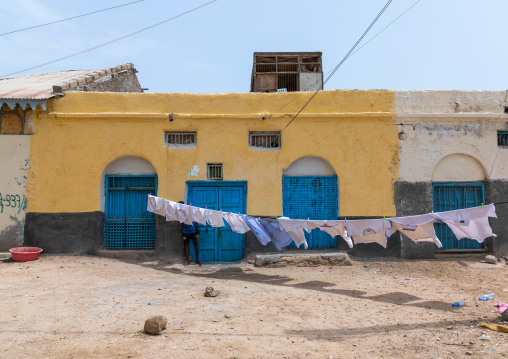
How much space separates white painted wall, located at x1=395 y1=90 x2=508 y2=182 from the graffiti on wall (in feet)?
30.6

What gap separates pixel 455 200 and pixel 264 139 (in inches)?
198

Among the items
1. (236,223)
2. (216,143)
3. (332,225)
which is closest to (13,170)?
(216,143)

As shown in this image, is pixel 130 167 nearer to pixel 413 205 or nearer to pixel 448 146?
pixel 413 205

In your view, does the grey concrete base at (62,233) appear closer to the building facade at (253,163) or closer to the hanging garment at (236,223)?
the building facade at (253,163)

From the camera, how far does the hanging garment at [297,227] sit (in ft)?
27.1

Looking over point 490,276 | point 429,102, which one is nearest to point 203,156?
point 429,102

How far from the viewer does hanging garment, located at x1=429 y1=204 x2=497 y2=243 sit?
7340 mm

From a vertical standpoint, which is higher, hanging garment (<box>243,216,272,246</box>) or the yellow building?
the yellow building

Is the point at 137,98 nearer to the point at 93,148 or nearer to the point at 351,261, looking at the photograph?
the point at 93,148

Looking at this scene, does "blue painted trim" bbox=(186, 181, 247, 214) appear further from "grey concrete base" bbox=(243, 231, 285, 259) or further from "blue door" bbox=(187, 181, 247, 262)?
"grey concrete base" bbox=(243, 231, 285, 259)

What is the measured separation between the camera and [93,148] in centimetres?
1020

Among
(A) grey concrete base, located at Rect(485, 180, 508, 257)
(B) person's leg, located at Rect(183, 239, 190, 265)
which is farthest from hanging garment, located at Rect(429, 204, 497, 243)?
(B) person's leg, located at Rect(183, 239, 190, 265)

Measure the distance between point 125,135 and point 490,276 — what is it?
8771mm

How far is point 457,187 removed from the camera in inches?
409
